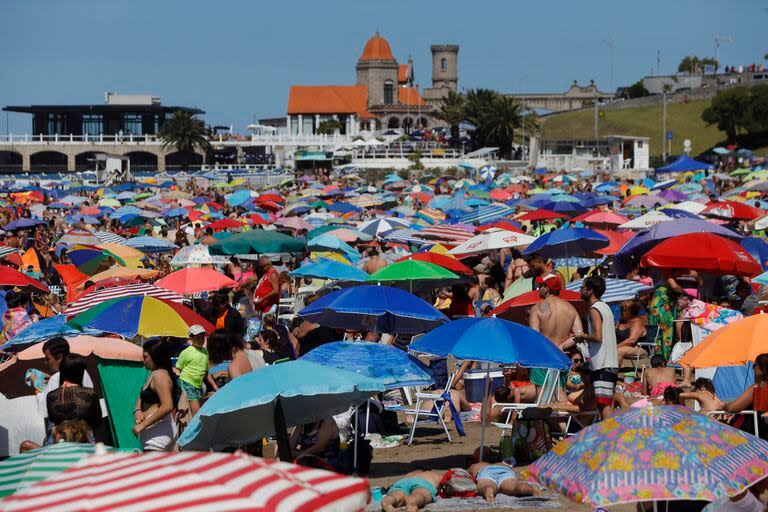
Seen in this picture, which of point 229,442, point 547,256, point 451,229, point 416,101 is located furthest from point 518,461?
point 416,101

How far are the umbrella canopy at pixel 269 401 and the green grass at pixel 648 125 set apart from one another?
76943 millimetres

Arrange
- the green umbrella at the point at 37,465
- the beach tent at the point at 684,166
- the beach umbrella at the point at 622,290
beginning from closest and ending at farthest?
the green umbrella at the point at 37,465 → the beach umbrella at the point at 622,290 → the beach tent at the point at 684,166

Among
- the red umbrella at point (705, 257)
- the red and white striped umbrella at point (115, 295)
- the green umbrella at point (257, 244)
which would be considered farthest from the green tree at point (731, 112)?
the red and white striped umbrella at point (115, 295)

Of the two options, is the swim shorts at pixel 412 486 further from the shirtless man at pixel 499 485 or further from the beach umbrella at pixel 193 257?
the beach umbrella at pixel 193 257

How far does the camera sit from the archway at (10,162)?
3270 inches

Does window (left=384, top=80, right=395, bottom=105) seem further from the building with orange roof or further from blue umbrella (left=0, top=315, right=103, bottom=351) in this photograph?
blue umbrella (left=0, top=315, right=103, bottom=351)

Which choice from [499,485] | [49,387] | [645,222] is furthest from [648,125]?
[49,387]

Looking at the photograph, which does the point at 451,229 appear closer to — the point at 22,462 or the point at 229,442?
the point at 229,442

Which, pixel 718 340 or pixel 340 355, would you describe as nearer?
pixel 718 340

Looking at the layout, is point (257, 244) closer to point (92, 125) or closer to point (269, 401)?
point (269, 401)

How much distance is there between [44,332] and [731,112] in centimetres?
7568

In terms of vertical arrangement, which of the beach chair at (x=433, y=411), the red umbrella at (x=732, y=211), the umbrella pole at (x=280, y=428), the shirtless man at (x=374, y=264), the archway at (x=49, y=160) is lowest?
the beach chair at (x=433, y=411)

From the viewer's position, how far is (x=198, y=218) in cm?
2767

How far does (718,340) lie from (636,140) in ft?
181
